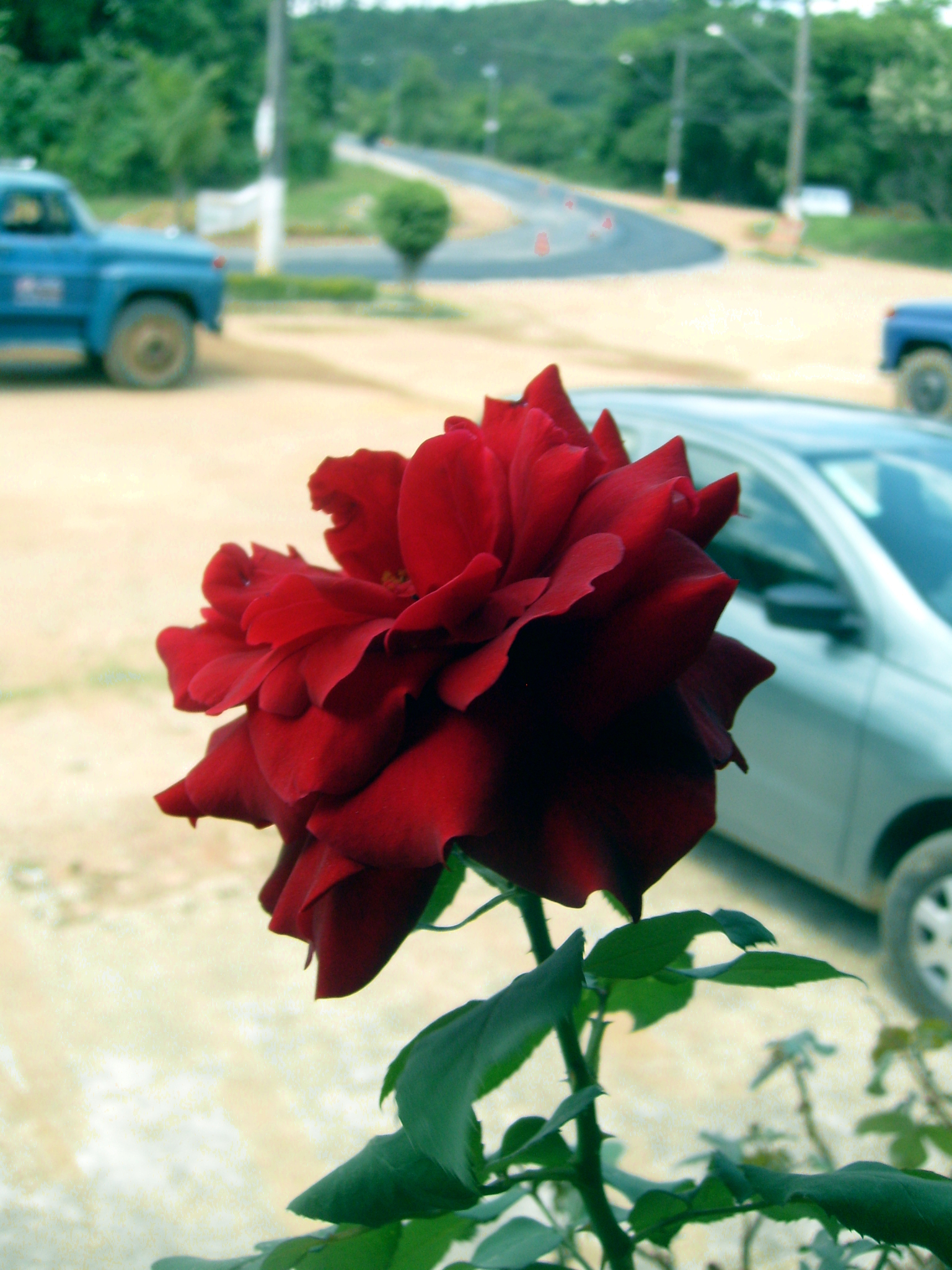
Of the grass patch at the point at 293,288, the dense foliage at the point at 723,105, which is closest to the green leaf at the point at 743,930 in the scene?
the grass patch at the point at 293,288

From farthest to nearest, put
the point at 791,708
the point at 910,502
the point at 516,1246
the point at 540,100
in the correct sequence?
1. the point at 540,100
2. the point at 910,502
3. the point at 791,708
4. the point at 516,1246

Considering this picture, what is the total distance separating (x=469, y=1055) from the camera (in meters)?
Answer: 0.60

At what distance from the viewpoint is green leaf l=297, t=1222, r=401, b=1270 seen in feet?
2.35

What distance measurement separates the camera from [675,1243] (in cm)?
257

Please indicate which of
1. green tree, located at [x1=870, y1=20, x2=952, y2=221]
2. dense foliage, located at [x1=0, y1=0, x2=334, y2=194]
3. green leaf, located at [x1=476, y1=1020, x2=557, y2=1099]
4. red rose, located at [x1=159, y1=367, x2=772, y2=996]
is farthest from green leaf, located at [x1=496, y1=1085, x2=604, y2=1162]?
green tree, located at [x1=870, y1=20, x2=952, y2=221]

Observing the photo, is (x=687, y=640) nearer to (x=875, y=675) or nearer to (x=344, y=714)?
(x=344, y=714)

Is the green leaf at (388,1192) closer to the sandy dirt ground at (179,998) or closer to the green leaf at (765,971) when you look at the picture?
the green leaf at (765,971)

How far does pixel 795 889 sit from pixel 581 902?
3.66m

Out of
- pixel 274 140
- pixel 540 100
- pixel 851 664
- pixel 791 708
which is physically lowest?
pixel 791 708

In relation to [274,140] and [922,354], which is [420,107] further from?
[922,354]

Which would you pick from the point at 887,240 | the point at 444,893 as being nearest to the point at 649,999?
the point at 444,893

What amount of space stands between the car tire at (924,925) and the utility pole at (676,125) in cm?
5390

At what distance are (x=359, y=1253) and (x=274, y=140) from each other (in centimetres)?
2000

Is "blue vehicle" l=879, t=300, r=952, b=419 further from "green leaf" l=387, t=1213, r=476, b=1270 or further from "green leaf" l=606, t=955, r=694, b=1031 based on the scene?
"green leaf" l=387, t=1213, r=476, b=1270
